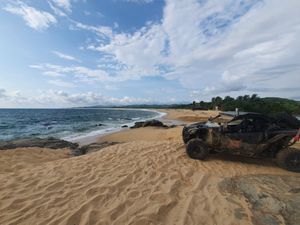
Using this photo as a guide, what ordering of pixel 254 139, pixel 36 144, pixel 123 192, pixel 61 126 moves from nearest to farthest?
pixel 123 192 → pixel 254 139 → pixel 36 144 → pixel 61 126

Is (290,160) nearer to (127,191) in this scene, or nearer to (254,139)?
(254,139)

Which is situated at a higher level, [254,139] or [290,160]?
[254,139]

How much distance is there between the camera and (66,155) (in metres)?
9.47

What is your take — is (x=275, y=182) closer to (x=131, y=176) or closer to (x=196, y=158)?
(x=196, y=158)

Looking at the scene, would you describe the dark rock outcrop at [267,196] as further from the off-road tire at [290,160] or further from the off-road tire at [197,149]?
the off-road tire at [197,149]

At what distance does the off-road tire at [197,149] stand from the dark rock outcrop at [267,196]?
5.96ft

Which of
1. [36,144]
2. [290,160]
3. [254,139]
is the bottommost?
[36,144]

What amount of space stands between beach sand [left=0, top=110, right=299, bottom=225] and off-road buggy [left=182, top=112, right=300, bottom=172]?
0.38 meters

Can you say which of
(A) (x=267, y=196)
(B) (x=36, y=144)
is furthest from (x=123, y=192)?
(B) (x=36, y=144)

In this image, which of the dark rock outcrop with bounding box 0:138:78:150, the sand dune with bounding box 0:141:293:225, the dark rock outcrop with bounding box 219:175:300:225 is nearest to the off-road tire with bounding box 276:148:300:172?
the sand dune with bounding box 0:141:293:225

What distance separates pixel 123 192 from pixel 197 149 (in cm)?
356

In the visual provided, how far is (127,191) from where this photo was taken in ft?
15.9

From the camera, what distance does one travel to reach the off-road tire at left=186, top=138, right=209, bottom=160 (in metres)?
7.50

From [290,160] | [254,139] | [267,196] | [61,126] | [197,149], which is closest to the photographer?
[267,196]
